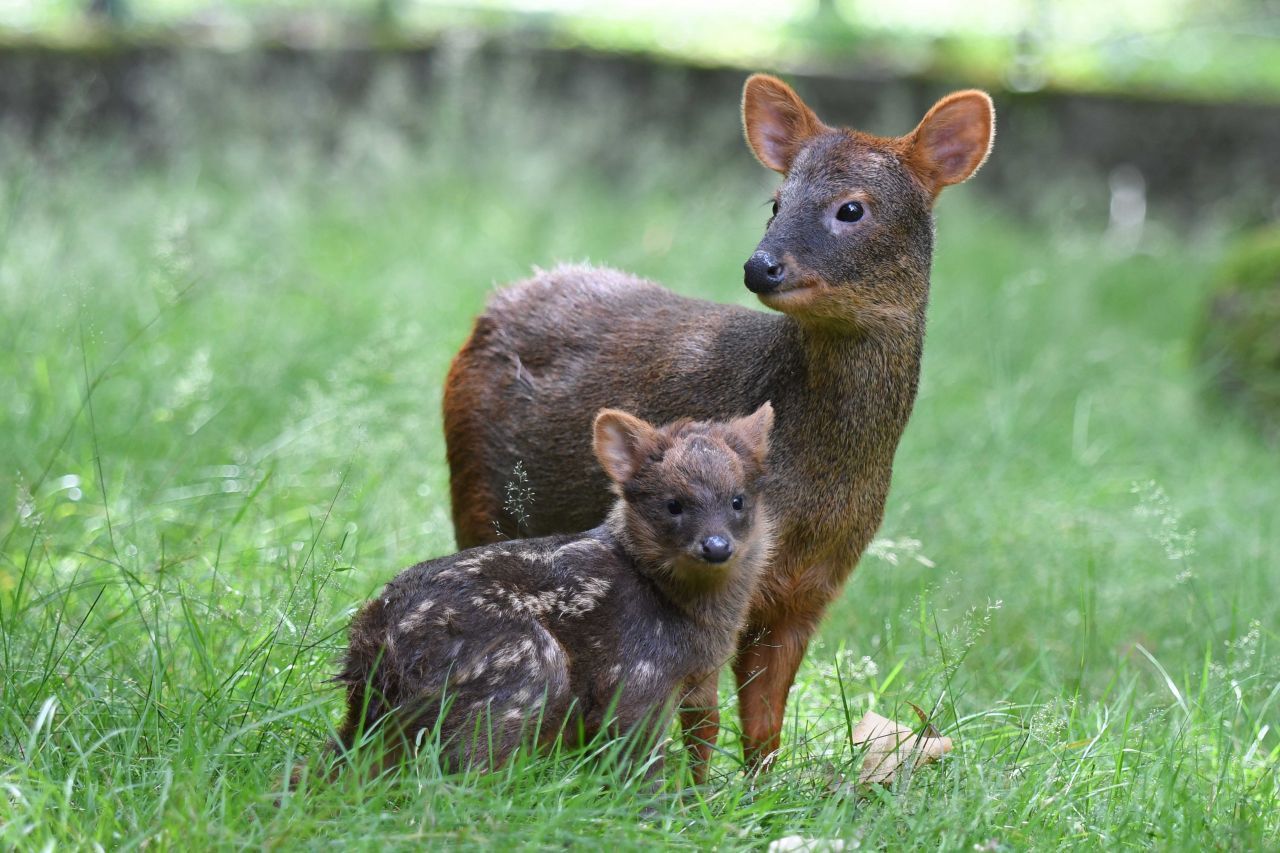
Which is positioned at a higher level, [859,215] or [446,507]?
[859,215]

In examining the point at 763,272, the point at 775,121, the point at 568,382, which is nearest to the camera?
the point at 763,272

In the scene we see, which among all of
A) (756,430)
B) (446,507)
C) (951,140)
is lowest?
(446,507)

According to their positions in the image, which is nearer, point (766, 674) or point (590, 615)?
point (590, 615)

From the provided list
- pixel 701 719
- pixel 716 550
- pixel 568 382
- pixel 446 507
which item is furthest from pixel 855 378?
pixel 446 507

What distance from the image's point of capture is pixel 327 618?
437cm

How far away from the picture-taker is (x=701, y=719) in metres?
4.17

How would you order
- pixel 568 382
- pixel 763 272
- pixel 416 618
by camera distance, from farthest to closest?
pixel 568 382
pixel 763 272
pixel 416 618

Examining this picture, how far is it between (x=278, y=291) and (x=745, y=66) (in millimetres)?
5500

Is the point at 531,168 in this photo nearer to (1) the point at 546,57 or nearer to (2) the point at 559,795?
(1) the point at 546,57

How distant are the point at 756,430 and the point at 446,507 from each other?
2.18 metres

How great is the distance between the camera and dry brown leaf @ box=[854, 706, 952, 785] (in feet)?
13.0

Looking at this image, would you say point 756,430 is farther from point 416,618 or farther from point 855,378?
point 416,618

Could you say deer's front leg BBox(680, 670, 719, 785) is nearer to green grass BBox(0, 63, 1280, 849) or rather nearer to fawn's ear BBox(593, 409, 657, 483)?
green grass BBox(0, 63, 1280, 849)

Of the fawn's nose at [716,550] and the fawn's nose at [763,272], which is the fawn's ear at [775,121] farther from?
the fawn's nose at [716,550]
